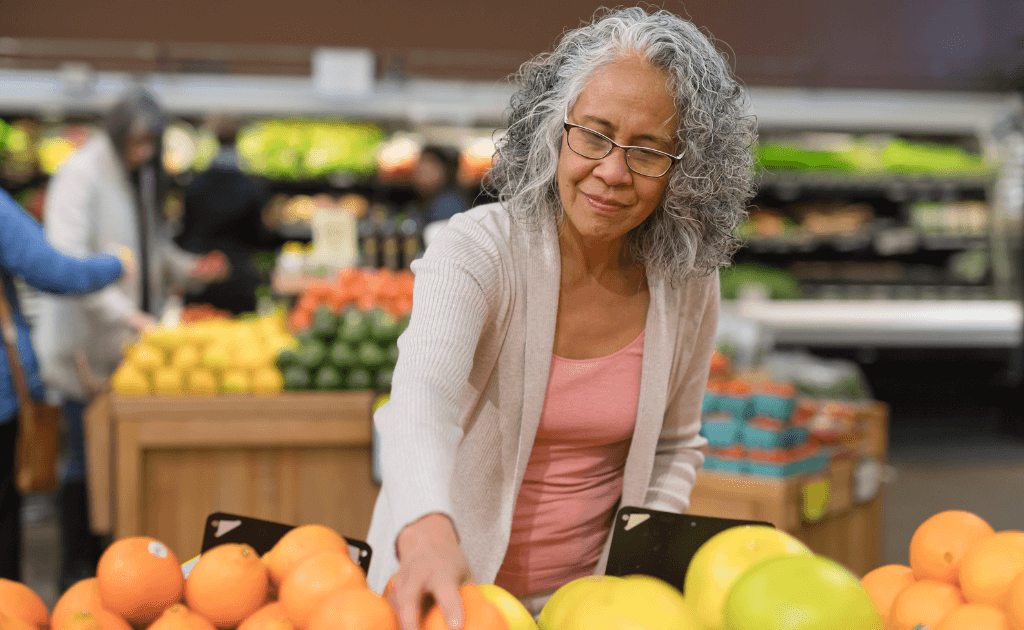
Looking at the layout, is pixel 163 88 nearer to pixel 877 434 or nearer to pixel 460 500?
pixel 877 434

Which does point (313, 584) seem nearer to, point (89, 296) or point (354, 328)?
point (354, 328)

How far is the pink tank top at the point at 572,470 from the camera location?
1276 mm

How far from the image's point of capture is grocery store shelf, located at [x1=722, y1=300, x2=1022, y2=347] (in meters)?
5.50

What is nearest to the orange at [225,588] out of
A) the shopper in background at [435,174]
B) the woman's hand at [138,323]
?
the woman's hand at [138,323]

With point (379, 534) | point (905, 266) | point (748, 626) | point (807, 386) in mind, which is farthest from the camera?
point (905, 266)

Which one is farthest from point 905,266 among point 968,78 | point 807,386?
point 807,386

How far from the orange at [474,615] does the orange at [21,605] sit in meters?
0.49

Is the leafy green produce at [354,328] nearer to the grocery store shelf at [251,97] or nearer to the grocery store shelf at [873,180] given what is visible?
the grocery store shelf at [251,97]

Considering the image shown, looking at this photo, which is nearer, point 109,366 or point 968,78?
point 109,366

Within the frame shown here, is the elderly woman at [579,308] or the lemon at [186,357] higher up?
the elderly woman at [579,308]

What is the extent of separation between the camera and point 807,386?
4.02 metres

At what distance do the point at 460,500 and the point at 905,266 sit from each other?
20.9 ft

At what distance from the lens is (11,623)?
862 millimetres

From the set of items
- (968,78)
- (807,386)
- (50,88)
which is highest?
(968,78)
